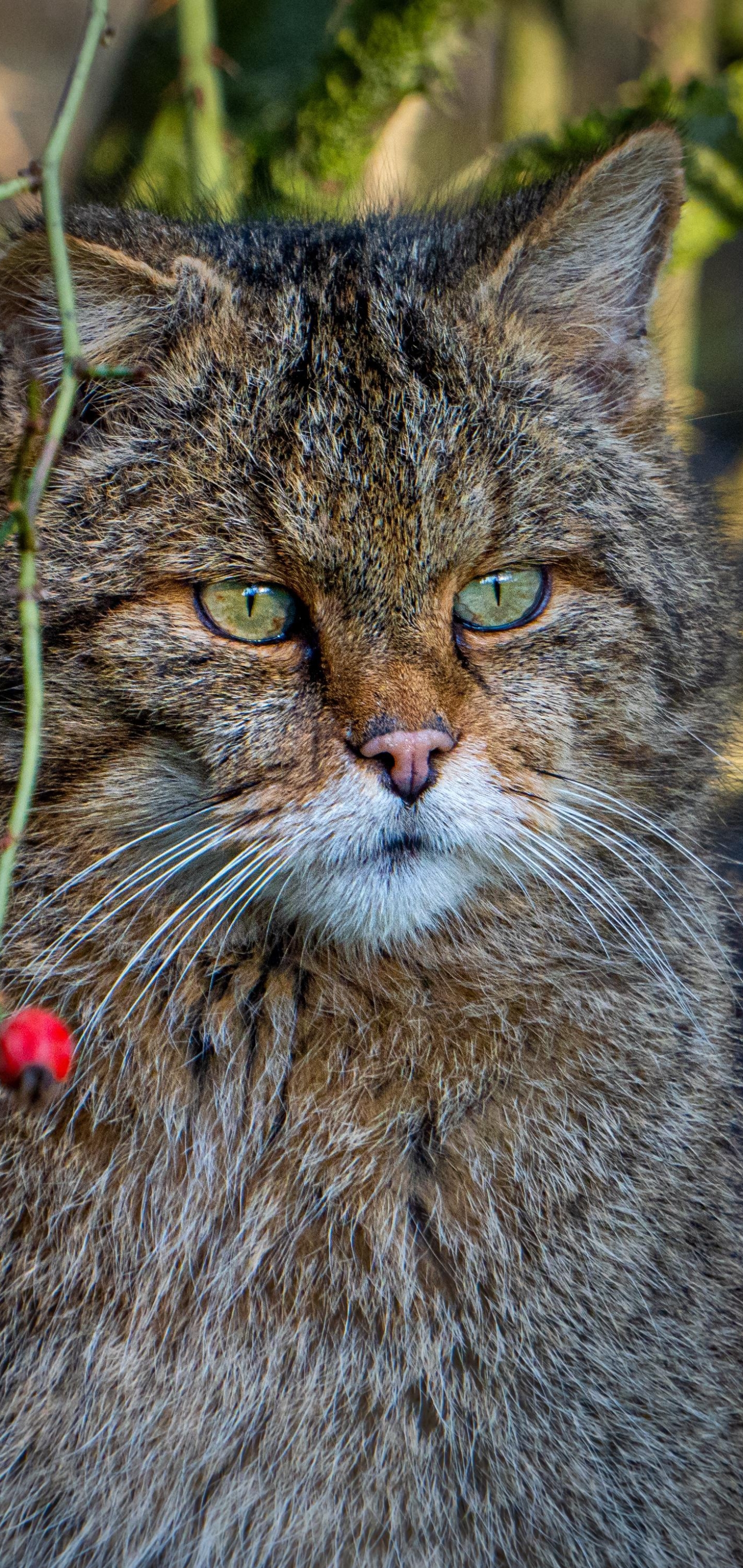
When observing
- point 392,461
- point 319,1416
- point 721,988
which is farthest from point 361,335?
point 319,1416

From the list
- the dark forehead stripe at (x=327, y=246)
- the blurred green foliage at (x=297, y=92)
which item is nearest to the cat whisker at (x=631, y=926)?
the dark forehead stripe at (x=327, y=246)

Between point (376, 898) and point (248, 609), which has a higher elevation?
point (248, 609)

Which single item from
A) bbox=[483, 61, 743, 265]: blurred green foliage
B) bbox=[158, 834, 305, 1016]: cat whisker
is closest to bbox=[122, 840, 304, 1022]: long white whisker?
bbox=[158, 834, 305, 1016]: cat whisker

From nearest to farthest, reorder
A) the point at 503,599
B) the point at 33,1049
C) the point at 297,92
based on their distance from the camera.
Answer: the point at 33,1049 < the point at 503,599 < the point at 297,92

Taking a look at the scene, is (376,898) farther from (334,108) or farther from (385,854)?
(334,108)

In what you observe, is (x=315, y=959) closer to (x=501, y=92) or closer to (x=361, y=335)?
(x=361, y=335)

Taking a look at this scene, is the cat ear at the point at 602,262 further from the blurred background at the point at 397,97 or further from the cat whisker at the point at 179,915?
the blurred background at the point at 397,97

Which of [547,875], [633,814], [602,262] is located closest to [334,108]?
[602,262]

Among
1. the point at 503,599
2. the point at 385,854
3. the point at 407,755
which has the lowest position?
the point at 385,854
